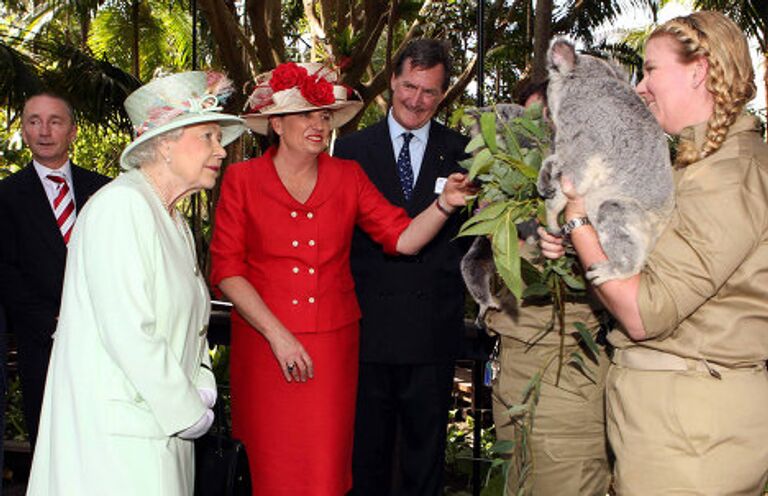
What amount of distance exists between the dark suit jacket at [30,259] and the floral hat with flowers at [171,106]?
1626mm

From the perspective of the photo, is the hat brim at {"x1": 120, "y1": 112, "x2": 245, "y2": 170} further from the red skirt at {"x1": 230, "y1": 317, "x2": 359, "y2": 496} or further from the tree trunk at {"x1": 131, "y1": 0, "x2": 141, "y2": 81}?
the tree trunk at {"x1": 131, "y1": 0, "x2": 141, "y2": 81}

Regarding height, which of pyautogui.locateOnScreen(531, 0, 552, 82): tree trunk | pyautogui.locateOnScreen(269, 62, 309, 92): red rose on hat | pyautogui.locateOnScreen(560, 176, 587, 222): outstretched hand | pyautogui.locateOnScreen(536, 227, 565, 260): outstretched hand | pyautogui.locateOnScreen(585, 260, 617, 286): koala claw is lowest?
pyautogui.locateOnScreen(585, 260, 617, 286): koala claw

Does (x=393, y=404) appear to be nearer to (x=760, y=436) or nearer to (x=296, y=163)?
(x=296, y=163)

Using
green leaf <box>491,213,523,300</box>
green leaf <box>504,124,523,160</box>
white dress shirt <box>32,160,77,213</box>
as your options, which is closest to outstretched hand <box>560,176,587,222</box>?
green leaf <box>491,213,523,300</box>

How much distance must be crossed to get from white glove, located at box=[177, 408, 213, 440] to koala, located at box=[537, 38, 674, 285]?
1.18 metres

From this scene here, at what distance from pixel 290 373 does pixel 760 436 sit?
185 cm

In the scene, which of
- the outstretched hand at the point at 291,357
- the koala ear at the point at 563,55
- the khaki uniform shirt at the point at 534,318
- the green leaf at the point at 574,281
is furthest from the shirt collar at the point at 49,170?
the koala ear at the point at 563,55

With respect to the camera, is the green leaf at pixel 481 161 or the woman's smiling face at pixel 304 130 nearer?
the green leaf at pixel 481 161

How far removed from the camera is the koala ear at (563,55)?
2320 mm

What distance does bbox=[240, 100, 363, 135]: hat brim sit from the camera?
3713mm

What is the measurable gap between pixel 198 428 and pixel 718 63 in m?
1.67

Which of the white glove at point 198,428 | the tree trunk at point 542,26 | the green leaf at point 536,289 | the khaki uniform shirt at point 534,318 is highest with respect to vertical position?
the tree trunk at point 542,26

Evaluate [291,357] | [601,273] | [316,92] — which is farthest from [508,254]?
[316,92]

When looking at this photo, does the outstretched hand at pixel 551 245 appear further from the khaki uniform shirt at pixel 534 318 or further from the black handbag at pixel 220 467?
the black handbag at pixel 220 467
